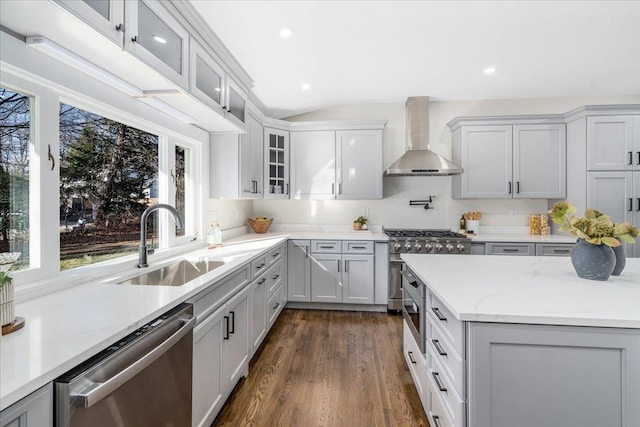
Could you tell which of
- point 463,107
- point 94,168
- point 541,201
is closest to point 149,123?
point 94,168

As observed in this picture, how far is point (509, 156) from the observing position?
3652 millimetres

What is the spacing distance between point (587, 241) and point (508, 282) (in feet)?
1.44

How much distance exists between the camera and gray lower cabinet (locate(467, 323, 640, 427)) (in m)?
1.05

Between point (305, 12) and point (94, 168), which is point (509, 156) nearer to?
point (305, 12)

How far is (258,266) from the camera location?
2.44 metres

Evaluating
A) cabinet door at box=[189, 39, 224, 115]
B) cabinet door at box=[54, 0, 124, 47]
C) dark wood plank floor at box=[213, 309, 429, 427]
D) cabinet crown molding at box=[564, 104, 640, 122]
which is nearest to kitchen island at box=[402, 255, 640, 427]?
dark wood plank floor at box=[213, 309, 429, 427]

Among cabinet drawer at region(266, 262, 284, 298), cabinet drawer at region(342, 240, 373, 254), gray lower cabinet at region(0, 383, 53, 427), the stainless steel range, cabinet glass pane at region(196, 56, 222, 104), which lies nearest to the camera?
gray lower cabinet at region(0, 383, 53, 427)

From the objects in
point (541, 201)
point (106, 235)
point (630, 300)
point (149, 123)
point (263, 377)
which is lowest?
point (263, 377)

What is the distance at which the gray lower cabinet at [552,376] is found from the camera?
3.44 feet

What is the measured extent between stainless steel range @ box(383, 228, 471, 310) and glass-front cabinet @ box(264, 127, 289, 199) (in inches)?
60.3

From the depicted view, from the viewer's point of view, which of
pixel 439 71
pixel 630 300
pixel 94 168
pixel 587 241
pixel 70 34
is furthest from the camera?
pixel 439 71

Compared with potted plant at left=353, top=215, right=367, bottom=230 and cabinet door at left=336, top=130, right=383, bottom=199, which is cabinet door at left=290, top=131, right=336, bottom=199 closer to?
cabinet door at left=336, top=130, right=383, bottom=199

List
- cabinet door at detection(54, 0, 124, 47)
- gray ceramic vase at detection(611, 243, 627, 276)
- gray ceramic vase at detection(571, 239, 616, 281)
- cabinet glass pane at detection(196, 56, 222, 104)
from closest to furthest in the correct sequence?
cabinet door at detection(54, 0, 124, 47), gray ceramic vase at detection(571, 239, 616, 281), gray ceramic vase at detection(611, 243, 627, 276), cabinet glass pane at detection(196, 56, 222, 104)

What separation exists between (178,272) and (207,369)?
0.79m
